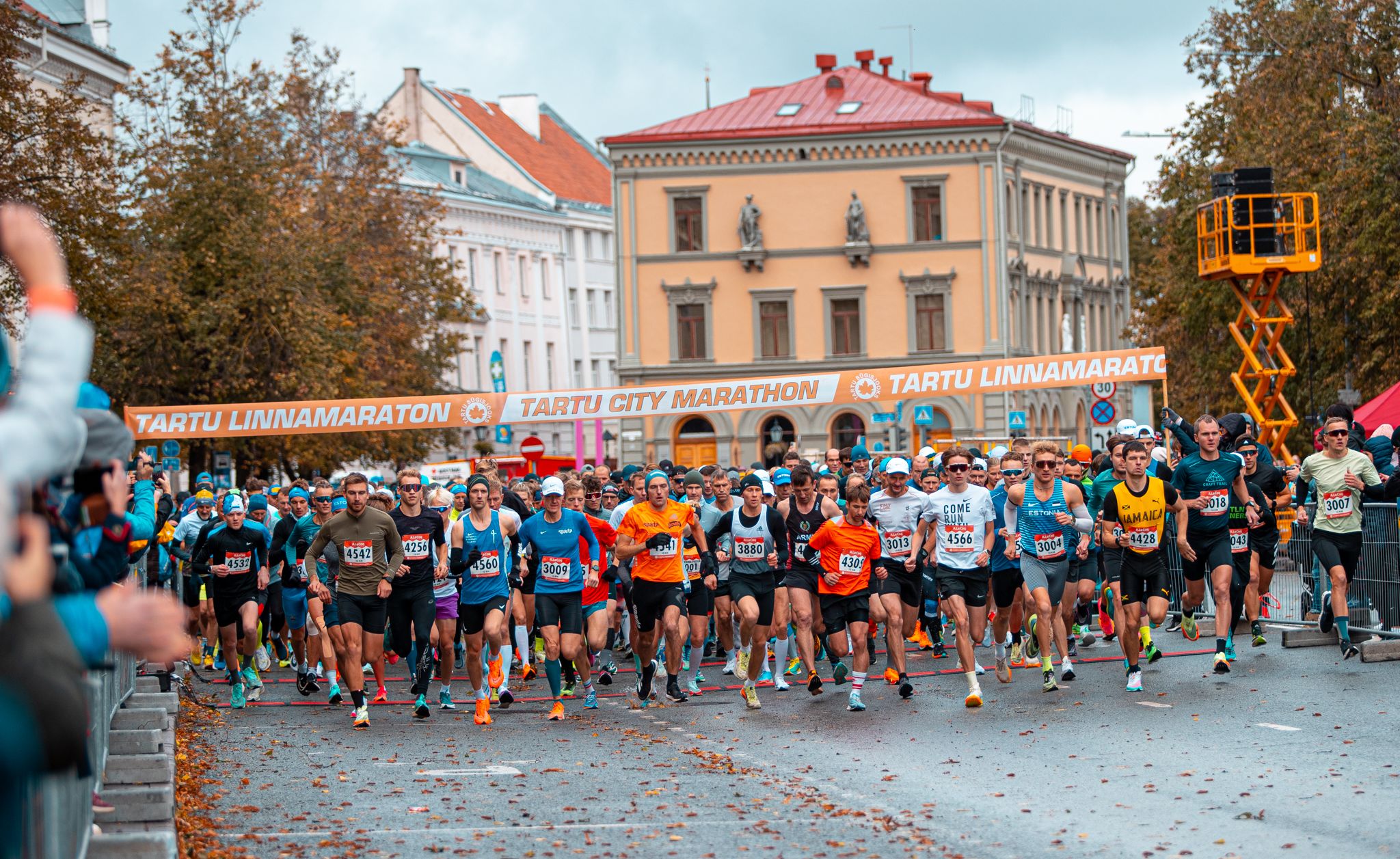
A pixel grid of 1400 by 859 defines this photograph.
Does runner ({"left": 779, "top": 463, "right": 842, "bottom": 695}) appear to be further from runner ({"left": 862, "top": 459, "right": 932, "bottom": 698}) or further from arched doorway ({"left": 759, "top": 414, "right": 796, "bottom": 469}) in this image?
arched doorway ({"left": 759, "top": 414, "right": 796, "bottom": 469})

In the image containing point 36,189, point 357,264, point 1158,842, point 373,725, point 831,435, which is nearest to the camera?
point 1158,842

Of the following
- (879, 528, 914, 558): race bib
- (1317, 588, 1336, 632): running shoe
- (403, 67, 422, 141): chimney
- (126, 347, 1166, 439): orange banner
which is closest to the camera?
(879, 528, 914, 558): race bib

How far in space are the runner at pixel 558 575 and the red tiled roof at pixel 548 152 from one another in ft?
244

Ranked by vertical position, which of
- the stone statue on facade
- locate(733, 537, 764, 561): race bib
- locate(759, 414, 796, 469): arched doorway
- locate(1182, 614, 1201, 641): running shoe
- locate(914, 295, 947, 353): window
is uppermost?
the stone statue on facade

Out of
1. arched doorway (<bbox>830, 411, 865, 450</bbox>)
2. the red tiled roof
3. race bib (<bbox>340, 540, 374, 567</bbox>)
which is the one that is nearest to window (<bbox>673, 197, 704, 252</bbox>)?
arched doorway (<bbox>830, 411, 865, 450</bbox>)

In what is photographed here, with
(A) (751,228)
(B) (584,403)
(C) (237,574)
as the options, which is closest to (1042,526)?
(C) (237,574)

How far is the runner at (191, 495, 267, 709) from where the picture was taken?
18.4 m

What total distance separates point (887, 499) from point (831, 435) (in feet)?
156

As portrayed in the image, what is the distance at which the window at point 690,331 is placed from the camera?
67.6 m

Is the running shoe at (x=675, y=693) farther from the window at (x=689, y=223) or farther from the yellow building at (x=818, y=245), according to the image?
the window at (x=689, y=223)

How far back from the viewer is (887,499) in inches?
661

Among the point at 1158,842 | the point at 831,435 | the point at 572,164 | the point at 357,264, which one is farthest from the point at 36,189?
the point at 572,164

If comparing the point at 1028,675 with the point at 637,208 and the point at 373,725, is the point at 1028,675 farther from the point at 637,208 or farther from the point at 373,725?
the point at 637,208

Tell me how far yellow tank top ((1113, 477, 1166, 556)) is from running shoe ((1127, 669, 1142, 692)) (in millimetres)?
968
